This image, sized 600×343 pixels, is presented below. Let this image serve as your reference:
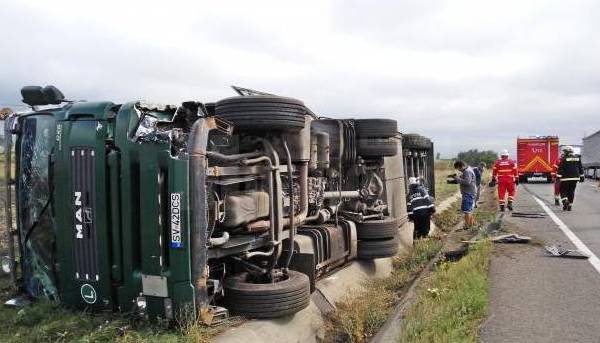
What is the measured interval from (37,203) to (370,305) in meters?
3.38

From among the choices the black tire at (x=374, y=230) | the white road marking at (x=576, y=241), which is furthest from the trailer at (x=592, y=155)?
the black tire at (x=374, y=230)

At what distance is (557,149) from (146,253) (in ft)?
105

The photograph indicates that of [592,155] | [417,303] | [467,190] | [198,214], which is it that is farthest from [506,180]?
[592,155]

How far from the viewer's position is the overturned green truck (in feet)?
13.3

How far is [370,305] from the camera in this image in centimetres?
586

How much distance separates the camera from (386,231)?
24.4 feet

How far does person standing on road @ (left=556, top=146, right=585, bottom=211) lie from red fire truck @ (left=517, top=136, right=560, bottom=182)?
701 inches

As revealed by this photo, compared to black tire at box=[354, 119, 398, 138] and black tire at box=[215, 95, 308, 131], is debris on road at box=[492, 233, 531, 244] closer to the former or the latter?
black tire at box=[354, 119, 398, 138]

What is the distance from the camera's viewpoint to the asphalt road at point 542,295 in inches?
175

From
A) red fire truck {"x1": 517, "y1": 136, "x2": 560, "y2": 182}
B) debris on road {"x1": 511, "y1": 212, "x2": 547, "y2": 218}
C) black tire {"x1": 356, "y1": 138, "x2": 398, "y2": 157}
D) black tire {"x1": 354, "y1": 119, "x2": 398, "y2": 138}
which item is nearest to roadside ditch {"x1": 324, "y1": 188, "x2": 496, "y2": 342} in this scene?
black tire {"x1": 356, "y1": 138, "x2": 398, "y2": 157}

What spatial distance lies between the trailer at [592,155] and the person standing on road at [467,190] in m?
31.4

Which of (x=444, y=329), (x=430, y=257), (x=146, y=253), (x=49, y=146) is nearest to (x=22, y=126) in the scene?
(x=49, y=146)

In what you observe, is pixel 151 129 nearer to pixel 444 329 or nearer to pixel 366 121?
pixel 444 329

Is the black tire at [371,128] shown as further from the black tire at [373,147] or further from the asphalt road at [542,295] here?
the asphalt road at [542,295]
